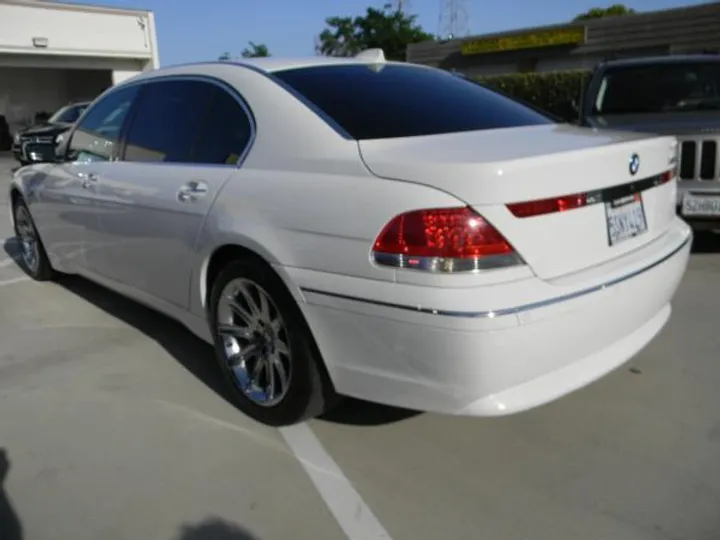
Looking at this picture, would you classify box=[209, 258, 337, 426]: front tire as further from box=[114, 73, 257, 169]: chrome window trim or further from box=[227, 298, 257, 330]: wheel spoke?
box=[114, 73, 257, 169]: chrome window trim

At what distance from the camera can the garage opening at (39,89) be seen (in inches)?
1137

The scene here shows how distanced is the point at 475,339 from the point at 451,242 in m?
0.33

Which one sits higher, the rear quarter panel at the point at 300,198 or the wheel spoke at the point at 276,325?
the rear quarter panel at the point at 300,198

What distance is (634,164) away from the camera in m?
2.75

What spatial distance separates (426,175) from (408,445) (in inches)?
48.2

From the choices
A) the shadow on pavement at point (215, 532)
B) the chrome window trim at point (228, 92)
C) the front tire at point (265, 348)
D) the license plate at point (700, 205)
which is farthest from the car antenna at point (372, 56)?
the license plate at point (700, 205)

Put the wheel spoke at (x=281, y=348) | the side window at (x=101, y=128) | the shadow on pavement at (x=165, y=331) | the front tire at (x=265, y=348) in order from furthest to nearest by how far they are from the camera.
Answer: the side window at (x=101, y=128)
the shadow on pavement at (x=165, y=331)
the wheel spoke at (x=281, y=348)
the front tire at (x=265, y=348)

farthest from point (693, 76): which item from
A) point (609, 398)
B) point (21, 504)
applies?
point (21, 504)

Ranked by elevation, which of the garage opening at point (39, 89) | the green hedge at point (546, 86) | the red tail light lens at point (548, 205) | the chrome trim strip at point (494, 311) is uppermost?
the garage opening at point (39, 89)

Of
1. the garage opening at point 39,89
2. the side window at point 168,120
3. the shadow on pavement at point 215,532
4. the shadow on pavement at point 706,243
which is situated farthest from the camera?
the garage opening at point 39,89

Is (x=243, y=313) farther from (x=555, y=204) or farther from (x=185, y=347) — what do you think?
(x=555, y=204)

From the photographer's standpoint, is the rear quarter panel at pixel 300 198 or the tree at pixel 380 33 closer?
the rear quarter panel at pixel 300 198

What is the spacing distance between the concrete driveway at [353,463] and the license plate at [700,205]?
1.85 m

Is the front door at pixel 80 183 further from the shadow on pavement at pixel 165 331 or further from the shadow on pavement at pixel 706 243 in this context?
the shadow on pavement at pixel 706 243
